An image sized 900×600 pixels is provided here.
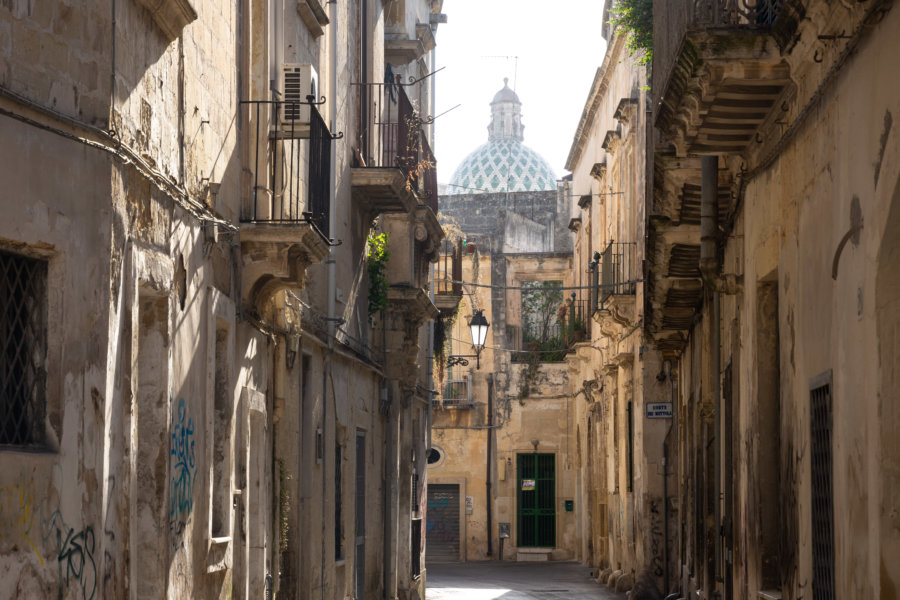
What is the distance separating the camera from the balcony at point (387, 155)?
1603cm

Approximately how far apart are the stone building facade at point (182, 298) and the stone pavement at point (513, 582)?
605 cm

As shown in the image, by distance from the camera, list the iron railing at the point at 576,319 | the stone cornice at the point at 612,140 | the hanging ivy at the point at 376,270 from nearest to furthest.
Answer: the hanging ivy at the point at 376,270
the stone cornice at the point at 612,140
the iron railing at the point at 576,319

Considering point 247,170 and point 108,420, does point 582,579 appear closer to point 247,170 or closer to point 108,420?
point 247,170

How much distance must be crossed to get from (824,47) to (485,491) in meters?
29.3

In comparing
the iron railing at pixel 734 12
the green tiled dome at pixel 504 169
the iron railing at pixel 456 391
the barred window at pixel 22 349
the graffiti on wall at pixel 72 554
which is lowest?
Result: the graffiti on wall at pixel 72 554

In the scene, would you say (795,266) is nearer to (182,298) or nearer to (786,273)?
(786,273)

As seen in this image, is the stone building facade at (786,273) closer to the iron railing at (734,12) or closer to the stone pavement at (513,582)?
the iron railing at (734,12)

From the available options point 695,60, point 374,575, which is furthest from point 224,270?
point 374,575

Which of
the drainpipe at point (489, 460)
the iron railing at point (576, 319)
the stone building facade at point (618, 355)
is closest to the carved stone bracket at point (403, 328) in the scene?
the stone building facade at point (618, 355)

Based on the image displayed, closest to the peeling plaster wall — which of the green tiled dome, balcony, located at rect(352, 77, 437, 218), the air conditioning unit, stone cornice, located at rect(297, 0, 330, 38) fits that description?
the air conditioning unit

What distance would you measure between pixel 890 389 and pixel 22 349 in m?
A: 3.87

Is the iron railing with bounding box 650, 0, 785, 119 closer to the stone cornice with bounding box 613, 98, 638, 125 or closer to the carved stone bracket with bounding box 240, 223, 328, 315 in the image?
the carved stone bracket with bounding box 240, 223, 328, 315

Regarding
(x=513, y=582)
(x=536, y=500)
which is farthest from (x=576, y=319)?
(x=513, y=582)

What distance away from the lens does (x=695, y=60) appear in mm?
7453
